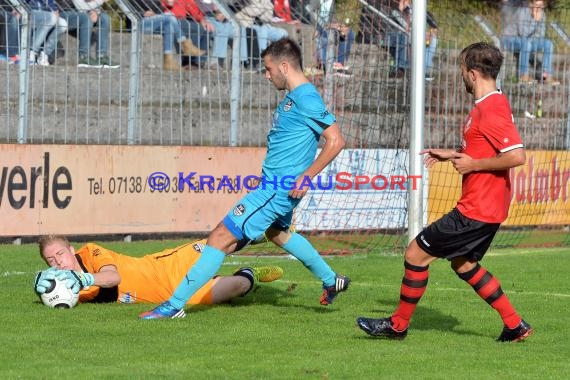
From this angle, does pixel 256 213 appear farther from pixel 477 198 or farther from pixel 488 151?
pixel 488 151

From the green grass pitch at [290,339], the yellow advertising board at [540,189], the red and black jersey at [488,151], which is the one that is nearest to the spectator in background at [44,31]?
the green grass pitch at [290,339]

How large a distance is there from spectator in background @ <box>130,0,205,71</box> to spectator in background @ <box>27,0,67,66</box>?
1.37 metres

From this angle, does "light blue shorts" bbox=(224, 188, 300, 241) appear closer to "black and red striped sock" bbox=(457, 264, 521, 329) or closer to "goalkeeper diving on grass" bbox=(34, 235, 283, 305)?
"goalkeeper diving on grass" bbox=(34, 235, 283, 305)

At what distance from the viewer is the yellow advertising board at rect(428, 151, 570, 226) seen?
1872 centimetres

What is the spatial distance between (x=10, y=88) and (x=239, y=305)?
7.33m

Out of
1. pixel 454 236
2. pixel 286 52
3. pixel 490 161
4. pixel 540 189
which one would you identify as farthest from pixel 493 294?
pixel 540 189

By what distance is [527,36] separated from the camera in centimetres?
1908

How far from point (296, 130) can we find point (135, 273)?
1.94 m


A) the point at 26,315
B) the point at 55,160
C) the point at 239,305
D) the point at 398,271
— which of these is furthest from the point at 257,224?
the point at 55,160

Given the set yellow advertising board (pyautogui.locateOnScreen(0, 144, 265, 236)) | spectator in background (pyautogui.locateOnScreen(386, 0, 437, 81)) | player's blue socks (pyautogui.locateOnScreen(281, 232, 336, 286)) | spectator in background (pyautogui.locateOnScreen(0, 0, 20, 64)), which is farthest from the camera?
spectator in background (pyautogui.locateOnScreen(386, 0, 437, 81))

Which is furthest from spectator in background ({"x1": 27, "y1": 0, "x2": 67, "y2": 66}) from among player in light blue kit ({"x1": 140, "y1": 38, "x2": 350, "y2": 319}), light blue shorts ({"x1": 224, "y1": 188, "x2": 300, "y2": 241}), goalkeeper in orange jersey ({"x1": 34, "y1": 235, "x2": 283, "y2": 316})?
light blue shorts ({"x1": 224, "y1": 188, "x2": 300, "y2": 241})

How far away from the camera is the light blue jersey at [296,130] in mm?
9211

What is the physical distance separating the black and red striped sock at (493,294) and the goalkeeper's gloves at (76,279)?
3.05 m

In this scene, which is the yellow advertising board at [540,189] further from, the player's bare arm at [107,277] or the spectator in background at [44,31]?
the player's bare arm at [107,277]
